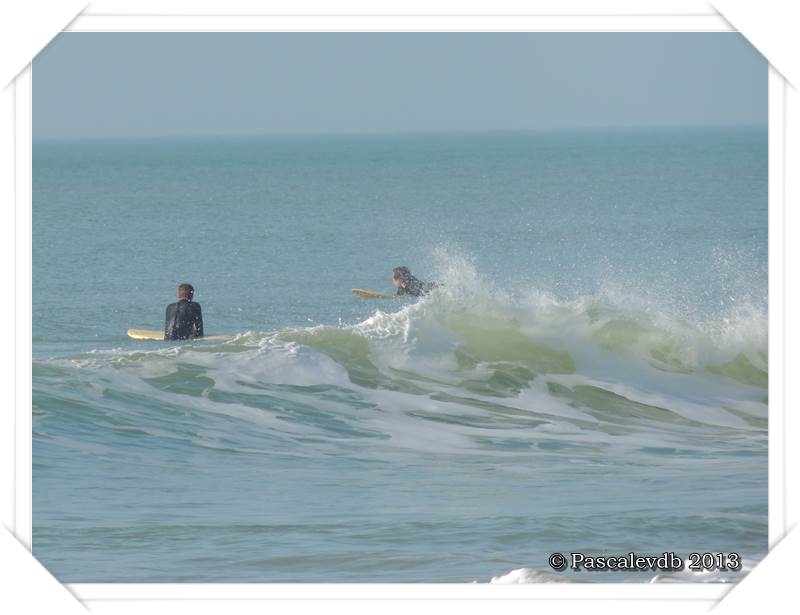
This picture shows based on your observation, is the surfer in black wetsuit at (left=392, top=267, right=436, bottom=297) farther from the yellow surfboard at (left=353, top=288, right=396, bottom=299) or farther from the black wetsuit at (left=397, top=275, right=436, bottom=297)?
the yellow surfboard at (left=353, top=288, right=396, bottom=299)

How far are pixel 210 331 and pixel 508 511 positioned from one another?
40.3ft

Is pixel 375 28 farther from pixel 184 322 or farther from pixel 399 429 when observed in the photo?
pixel 184 322

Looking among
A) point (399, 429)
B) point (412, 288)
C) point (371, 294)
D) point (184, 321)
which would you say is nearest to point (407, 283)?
point (412, 288)

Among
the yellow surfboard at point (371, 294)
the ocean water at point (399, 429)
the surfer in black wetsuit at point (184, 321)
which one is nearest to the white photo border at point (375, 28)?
the ocean water at point (399, 429)

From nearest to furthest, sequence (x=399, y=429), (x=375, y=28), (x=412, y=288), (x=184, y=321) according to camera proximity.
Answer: (x=375, y=28) → (x=399, y=429) → (x=184, y=321) → (x=412, y=288)

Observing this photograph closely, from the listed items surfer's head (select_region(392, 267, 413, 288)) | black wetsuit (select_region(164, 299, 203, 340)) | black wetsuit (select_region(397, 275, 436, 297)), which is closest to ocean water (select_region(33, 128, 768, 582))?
black wetsuit (select_region(164, 299, 203, 340))

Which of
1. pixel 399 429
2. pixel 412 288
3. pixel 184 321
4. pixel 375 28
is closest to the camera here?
pixel 375 28

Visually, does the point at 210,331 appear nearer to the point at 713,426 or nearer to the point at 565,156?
the point at 713,426

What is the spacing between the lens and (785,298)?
8.52 metres

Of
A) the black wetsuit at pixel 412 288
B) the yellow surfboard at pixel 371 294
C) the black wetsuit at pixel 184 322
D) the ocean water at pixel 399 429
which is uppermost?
the yellow surfboard at pixel 371 294

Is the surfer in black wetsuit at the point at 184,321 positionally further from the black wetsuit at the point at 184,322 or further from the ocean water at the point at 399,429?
the ocean water at the point at 399,429

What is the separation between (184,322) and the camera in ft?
50.1

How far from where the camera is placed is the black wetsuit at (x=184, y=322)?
15172mm

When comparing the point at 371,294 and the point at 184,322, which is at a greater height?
the point at 371,294
